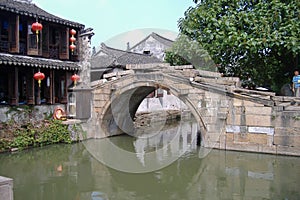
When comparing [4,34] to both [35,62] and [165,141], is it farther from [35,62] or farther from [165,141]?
[165,141]

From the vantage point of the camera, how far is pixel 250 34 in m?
9.34

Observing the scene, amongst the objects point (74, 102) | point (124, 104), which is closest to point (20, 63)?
point (74, 102)

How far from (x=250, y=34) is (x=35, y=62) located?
6.84 meters

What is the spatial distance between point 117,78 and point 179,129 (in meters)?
5.28

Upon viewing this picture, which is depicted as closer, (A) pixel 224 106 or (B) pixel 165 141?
(A) pixel 224 106

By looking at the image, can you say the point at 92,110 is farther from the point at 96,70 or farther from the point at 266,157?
the point at 266,157

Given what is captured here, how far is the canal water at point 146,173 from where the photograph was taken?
19.1ft

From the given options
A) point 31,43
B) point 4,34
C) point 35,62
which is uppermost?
point 4,34

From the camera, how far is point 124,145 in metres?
10.8

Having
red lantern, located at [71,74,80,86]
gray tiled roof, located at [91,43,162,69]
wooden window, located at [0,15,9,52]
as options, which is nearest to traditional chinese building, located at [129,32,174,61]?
gray tiled roof, located at [91,43,162,69]

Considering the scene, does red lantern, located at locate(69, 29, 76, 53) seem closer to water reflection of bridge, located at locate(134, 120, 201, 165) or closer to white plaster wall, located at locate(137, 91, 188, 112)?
water reflection of bridge, located at locate(134, 120, 201, 165)

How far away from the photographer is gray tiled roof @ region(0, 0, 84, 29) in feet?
29.9

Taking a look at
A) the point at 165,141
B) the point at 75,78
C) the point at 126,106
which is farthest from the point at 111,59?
the point at 165,141

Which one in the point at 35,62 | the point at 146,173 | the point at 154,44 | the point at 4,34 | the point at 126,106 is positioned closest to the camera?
the point at 146,173
